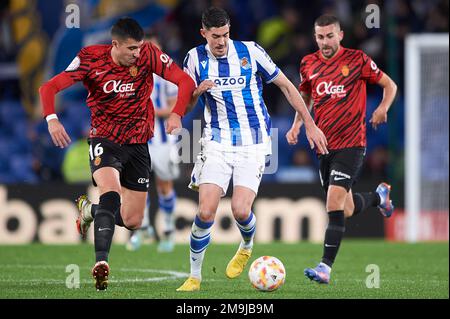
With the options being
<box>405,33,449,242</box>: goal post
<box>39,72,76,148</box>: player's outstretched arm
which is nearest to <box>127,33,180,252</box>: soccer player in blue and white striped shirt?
<box>405,33,449,242</box>: goal post

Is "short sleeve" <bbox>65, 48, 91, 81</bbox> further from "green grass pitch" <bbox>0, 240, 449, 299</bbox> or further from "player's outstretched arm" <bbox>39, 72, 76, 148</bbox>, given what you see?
"green grass pitch" <bbox>0, 240, 449, 299</bbox>

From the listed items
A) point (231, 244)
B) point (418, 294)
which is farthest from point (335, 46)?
point (231, 244)

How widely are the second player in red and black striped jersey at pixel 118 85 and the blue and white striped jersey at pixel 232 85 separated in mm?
285

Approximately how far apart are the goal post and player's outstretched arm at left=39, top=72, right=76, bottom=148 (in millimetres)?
7555

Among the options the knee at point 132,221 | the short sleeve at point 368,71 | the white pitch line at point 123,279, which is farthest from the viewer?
the short sleeve at point 368,71

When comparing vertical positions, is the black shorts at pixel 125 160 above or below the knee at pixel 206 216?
above

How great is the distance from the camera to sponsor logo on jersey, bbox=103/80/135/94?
339 inches

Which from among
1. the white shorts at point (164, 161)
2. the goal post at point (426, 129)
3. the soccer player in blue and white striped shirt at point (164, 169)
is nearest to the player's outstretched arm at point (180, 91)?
the soccer player in blue and white striped shirt at point (164, 169)

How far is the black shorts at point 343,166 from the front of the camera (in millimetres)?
9297

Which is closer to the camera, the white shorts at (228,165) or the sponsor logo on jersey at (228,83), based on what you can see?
the white shorts at (228,165)

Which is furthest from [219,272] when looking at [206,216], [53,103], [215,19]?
[215,19]

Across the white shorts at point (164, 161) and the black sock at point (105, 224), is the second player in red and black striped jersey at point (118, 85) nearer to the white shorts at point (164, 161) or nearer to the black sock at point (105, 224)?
the black sock at point (105, 224)

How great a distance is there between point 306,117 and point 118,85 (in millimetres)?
1605

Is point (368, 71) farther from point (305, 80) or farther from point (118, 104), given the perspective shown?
point (118, 104)
